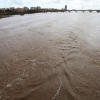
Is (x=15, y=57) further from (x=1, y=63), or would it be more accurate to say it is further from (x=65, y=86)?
(x=65, y=86)

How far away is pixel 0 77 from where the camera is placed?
21.5 ft

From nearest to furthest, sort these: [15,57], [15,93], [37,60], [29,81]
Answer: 1. [15,93]
2. [29,81]
3. [37,60]
4. [15,57]

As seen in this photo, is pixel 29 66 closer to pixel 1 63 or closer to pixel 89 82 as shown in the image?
pixel 1 63

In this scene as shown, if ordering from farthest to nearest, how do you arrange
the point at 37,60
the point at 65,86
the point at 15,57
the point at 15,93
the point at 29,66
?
the point at 15,57, the point at 37,60, the point at 29,66, the point at 65,86, the point at 15,93

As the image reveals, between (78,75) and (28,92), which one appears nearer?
(28,92)

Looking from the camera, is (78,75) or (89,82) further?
(78,75)

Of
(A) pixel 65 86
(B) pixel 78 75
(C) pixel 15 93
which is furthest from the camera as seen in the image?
(B) pixel 78 75

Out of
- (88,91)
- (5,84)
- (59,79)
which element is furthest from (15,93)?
(88,91)

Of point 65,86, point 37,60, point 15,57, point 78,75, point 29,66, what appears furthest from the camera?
point 15,57

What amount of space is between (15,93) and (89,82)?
13.2 ft

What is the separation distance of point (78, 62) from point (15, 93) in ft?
16.5

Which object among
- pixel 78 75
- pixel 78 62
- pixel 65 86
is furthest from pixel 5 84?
pixel 78 62

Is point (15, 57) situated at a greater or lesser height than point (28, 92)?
greater

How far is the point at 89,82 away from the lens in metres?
6.01
